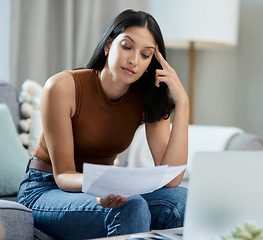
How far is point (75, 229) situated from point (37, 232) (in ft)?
0.53

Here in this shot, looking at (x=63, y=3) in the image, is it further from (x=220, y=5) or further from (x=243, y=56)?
(x=243, y=56)

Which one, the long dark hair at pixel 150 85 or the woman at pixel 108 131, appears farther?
the long dark hair at pixel 150 85

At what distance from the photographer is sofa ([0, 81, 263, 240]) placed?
126cm

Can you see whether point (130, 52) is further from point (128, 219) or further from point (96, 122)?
point (128, 219)

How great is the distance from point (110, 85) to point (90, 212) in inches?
18.7

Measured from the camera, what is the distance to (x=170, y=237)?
93cm

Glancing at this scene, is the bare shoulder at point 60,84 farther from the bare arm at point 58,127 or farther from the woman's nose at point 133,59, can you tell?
the woman's nose at point 133,59

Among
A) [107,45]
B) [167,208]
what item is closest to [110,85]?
[107,45]

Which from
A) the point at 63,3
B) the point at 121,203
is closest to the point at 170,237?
the point at 121,203

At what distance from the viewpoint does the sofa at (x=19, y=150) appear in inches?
49.4

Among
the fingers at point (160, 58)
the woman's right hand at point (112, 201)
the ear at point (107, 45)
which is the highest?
the ear at point (107, 45)

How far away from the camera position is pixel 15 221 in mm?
1249

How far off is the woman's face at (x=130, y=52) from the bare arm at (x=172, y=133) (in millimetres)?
86

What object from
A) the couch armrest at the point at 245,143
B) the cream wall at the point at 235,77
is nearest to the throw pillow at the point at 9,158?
the couch armrest at the point at 245,143
